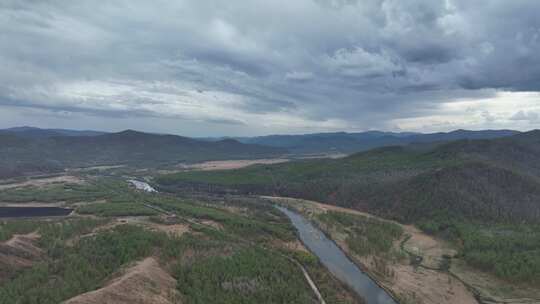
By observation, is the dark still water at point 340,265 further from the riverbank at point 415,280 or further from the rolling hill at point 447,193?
the rolling hill at point 447,193

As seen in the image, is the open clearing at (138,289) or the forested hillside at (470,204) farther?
the forested hillside at (470,204)

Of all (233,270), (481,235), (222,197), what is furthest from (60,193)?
(481,235)

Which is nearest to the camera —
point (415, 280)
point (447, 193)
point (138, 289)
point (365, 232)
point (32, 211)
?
point (138, 289)

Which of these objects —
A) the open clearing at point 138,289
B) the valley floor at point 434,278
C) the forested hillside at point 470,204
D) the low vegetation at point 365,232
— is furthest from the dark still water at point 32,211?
the valley floor at point 434,278

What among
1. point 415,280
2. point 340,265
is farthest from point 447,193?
point 340,265

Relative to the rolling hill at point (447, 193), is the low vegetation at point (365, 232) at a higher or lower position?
lower

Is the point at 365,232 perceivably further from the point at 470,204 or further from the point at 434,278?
the point at 470,204

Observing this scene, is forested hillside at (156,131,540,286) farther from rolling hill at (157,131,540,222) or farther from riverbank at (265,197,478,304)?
riverbank at (265,197,478,304)
